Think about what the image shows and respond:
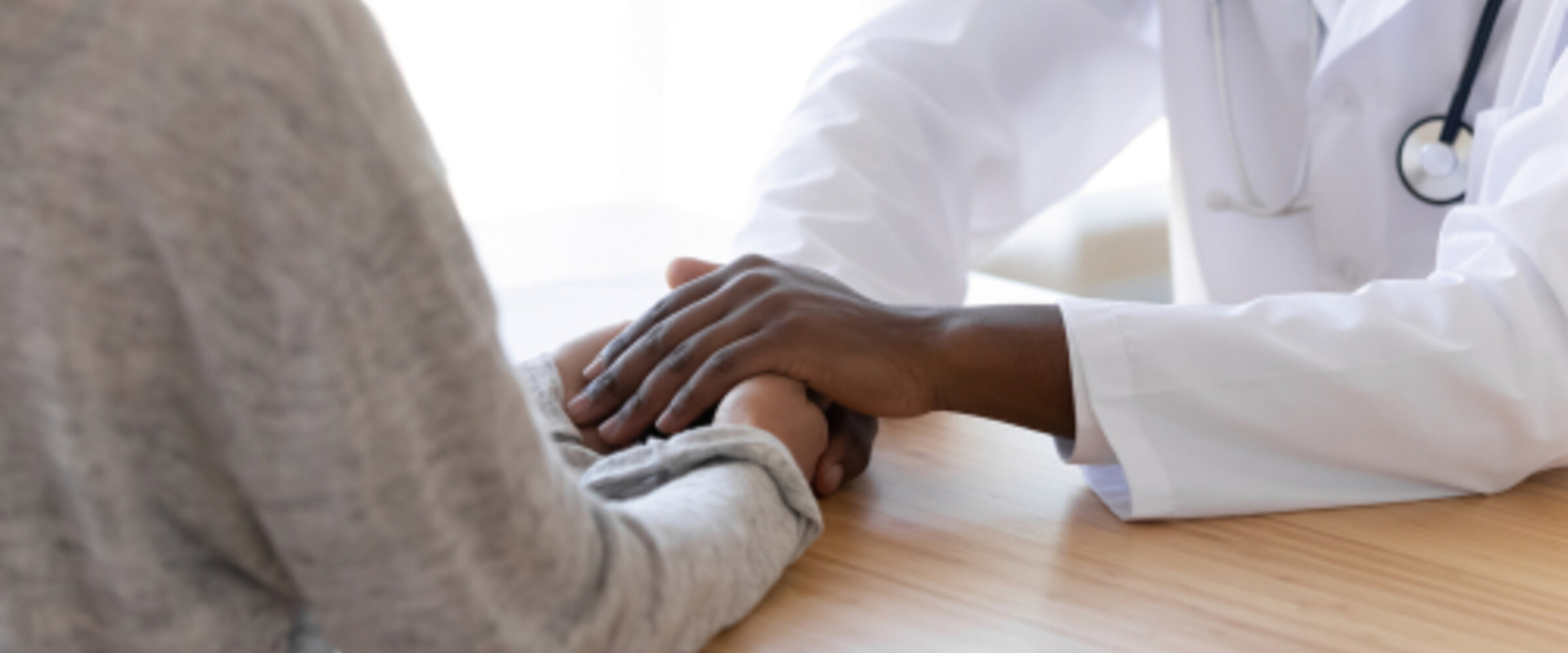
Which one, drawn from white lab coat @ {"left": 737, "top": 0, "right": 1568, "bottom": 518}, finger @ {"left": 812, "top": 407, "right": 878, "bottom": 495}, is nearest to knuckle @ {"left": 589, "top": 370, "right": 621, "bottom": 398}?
finger @ {"left": 812, "top": 407, "right": 878, "bottom": 495}

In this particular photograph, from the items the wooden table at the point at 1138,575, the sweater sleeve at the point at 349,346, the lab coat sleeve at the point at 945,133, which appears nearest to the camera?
the sweater sleeve at the point at 349,346

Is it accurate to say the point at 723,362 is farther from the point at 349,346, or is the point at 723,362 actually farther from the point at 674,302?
the point at 349,346

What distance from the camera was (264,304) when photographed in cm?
34

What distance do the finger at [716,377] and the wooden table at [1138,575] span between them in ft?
0.28

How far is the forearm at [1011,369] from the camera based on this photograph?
710mm

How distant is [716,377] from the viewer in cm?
69

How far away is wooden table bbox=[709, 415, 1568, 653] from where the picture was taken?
20.7 inches

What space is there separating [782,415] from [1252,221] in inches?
26.4

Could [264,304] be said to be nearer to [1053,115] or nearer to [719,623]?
[719,623]

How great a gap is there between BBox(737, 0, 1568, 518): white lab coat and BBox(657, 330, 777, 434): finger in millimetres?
178

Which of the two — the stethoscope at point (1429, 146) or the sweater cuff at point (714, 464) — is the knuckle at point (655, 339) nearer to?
the sweater cuff at point (714, 464)

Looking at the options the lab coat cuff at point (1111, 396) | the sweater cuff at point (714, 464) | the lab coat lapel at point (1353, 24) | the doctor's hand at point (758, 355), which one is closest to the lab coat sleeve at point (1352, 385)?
the lab coat cuff at point (1111, 396)

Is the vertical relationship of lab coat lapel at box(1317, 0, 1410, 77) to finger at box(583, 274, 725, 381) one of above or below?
above

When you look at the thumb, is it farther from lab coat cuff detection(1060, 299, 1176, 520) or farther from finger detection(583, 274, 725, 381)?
lab coat cuff detection(1060, 299, 1176, 520)
